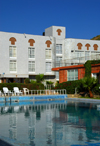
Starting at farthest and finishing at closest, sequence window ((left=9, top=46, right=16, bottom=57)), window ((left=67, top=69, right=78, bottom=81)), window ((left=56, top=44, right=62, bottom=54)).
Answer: window ((left=56, top=44, right=62, bottom=54)) < window ((left=9, top=46, right=16, bottom=57)) < window ((left=67, top=69, right=78, bottom=81))

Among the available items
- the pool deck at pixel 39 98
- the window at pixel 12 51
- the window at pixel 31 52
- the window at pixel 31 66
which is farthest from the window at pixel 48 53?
the pool deck at pixel 39 98

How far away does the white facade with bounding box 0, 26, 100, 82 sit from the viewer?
39250 millimetres

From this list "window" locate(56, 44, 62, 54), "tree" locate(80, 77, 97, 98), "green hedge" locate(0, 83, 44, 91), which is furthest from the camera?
"window" locate(56, 44, 62, 54)

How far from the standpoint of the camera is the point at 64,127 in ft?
34.3

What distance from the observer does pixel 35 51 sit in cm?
4162

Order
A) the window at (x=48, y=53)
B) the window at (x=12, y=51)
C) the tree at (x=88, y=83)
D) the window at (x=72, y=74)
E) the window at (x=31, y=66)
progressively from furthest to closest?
the window at (x=48, y=53), the window at (x=31, y=66), the window at (x=12, y=51), the window at (x=72, y=74), the tree at (x=88, y=83)

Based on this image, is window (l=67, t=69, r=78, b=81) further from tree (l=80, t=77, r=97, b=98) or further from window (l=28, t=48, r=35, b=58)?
window (l=28, t=48, r=35, b=58)

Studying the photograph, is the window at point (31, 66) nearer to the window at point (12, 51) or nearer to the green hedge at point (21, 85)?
the window at point (12, 51)

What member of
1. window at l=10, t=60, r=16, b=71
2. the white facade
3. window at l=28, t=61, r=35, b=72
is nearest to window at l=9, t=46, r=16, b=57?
the white facade

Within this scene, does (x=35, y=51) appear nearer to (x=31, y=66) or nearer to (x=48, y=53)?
(x=48, y=53)

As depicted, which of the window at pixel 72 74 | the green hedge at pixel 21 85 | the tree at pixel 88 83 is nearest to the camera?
the tree at pixel 88 83

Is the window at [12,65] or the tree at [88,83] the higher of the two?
the window at [12,65]

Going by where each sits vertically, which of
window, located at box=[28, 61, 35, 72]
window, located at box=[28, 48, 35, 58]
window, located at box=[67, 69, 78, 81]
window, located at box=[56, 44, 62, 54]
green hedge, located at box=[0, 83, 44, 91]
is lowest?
green hedge, located at box=[0, 83, 44, 91]

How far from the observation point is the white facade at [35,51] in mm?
39250
